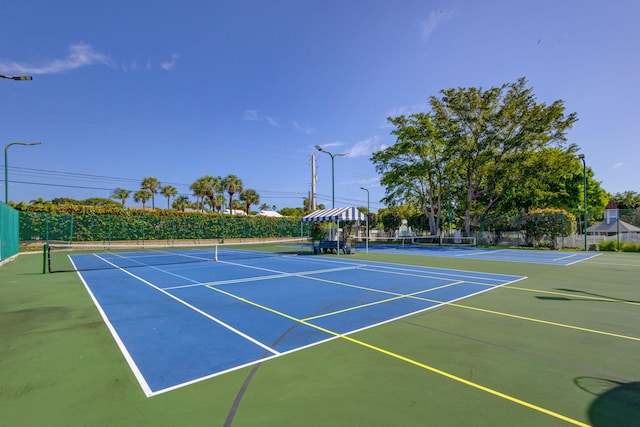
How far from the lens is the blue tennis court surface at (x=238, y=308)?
4.99 m

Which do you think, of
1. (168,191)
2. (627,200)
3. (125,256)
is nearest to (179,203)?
(168,191)

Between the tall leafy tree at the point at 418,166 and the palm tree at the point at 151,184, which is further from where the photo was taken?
the palm tree at the point at 151,184

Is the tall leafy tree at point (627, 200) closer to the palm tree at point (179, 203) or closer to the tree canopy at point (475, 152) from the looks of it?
the tree canopy at point (475, 152)

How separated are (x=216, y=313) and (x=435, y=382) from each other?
510cm

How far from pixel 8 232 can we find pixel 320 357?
22792 millimetres

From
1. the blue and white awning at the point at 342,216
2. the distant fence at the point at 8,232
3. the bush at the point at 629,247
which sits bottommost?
the bush at the point at 629,247

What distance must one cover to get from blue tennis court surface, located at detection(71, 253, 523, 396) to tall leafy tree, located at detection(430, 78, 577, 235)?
2729 cm

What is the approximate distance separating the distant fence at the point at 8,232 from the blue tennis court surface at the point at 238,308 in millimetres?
6697

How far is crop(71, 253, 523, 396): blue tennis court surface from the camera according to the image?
499 cm

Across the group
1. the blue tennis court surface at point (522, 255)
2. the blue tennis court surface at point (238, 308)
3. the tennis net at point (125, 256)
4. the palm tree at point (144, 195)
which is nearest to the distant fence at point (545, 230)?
the blue tennis court surface at point (522, 255)

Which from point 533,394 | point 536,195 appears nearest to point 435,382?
point 533,394

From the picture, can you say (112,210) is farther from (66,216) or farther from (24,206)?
(24,206)

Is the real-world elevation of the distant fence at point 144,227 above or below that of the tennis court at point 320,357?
above

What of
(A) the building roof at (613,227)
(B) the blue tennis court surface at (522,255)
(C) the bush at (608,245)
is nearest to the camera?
(B) the blue tennis court surface at (522,255)
